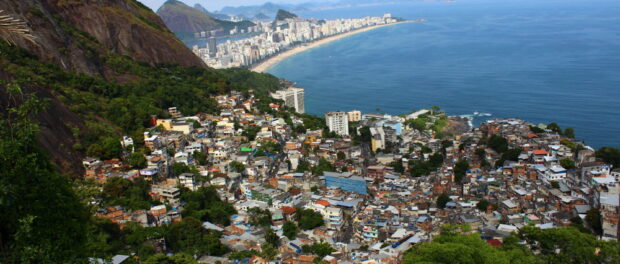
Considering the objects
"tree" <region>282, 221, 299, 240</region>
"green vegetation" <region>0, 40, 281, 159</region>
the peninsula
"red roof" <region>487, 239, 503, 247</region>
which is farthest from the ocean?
"tree" <region>282, 221, 299, 240</region>

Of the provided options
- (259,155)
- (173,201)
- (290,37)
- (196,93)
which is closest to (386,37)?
(290,37)

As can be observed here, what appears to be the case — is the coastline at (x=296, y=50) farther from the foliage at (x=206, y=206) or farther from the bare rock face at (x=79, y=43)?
the foliage at (x=206, y=206)

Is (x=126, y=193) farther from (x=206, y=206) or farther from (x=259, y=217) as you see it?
(x=259, y=217)

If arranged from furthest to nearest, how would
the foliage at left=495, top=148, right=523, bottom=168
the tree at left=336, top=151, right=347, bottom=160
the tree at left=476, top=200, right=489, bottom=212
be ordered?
the tree at left=336, top=151, right=347, bottom=160 < the foliage at left=495, top=148, right=523, bottom=168 < the tree at left=476, top=200, right=489, bottom=212

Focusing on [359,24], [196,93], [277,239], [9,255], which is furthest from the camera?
[359,24]

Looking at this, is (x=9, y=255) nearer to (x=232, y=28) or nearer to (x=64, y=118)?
(x=64, y=118)

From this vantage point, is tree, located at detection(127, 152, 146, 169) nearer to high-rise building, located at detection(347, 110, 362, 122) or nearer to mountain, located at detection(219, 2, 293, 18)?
high-rise building, located at detection(347, 110, 362, 122)
